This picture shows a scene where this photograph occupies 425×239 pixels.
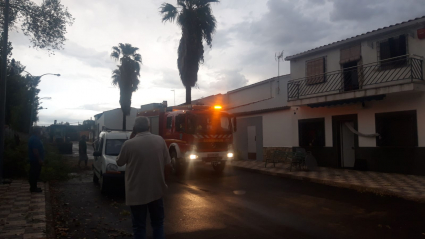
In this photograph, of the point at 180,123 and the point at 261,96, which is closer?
the point at 180,123

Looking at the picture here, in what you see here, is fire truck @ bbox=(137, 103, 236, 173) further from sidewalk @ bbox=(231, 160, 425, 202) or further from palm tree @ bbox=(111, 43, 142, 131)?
palm tree @ bbox=(111, 43, 142, 131)

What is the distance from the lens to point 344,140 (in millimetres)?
16062

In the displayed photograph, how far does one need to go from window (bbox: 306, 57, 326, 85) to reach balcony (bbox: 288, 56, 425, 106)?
15mm

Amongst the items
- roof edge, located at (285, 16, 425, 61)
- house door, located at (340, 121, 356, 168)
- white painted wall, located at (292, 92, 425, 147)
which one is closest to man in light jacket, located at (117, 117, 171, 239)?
white painted wall, located at (292, 92, 425, 147)

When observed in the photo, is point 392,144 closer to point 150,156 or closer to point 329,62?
point 329,62

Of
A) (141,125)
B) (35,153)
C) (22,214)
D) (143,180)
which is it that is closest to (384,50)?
(141,125)

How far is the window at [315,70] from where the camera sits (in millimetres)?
16578

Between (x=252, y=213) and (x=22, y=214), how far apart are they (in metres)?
4.74

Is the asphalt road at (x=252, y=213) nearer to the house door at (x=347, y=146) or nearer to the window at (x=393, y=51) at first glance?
the house door at (x=347, y=146)

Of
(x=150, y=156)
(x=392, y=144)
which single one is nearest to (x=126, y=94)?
(x=392, y=144)

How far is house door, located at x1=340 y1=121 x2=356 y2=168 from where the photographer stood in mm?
15641

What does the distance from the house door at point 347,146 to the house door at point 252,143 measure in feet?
19.3

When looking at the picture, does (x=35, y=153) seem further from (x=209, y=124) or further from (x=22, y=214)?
(x=209, y=124)

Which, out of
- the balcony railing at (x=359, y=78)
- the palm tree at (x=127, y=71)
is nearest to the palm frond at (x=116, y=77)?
the palm tree at (x=127, y=71)
